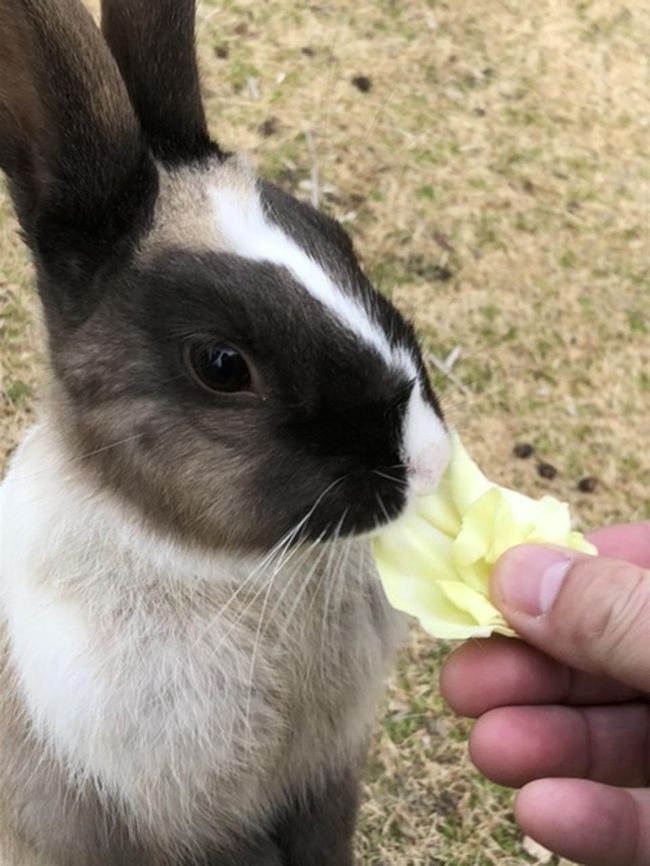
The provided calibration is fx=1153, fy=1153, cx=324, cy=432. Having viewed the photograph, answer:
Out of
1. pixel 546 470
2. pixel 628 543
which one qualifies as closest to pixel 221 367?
pixel 628 543

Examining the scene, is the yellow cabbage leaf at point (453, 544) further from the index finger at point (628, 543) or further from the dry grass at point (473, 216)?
the dry grass at point (473, 216)

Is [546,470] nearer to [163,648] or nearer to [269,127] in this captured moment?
[269,127]

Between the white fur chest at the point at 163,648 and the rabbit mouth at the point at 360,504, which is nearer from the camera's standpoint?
the rabbit mouth at the point at 360,504

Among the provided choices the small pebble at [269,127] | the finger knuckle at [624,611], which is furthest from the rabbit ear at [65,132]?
the small pebble at [269,127]

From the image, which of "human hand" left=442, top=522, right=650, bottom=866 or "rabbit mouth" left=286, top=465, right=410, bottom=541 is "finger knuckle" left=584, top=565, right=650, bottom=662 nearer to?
"human hand" left=442, top=522, right=650, bottom=866

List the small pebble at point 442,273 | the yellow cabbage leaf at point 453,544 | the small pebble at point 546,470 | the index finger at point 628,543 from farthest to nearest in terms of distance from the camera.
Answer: the small pebble at point 442,273, the small pebble at point 546,470, the index finger at point 628,543, the yellow cabbage leaf at point 453,544

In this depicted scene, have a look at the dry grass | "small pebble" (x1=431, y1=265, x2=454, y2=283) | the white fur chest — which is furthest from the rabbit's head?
"small pebble" (x1=431, y1=265, x2=454, y2=283)

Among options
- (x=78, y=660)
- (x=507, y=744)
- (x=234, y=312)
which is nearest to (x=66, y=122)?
(x=234, y=312)
